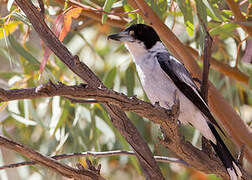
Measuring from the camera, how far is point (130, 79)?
2623mm

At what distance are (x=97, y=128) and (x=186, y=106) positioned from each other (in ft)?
2.44

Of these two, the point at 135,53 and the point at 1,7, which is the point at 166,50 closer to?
the point at 135,53

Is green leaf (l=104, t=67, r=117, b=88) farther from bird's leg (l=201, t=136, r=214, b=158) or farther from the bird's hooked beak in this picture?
bird's leg (l=201, t=136, r=214, b=158)

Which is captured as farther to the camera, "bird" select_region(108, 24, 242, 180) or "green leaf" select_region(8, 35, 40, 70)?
"green leaf" select_region(8, 35, 40, 70)

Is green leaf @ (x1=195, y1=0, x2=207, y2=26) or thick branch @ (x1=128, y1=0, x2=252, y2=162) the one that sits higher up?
green leaf @ (x1=195, y1=0, x2=207, y2=26)

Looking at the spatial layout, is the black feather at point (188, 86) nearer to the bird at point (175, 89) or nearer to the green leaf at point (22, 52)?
the bird at point (175, 89)

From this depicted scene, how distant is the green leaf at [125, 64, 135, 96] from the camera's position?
2.60 m

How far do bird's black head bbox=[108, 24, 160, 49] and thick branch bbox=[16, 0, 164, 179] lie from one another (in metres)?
0.64

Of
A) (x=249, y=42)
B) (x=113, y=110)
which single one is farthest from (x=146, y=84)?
(x=249, y=42)

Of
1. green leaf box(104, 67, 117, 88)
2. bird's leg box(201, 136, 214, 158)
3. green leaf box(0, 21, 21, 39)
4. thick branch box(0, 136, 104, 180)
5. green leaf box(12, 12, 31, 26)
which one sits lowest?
bird's leg box(201, 136, 214, 158)

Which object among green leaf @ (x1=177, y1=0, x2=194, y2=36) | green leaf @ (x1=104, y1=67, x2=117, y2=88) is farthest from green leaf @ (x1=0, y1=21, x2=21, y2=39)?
green leaf @ (x1=177, y1=0, x2=194, y2=36)

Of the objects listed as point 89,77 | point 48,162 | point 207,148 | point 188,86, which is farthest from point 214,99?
point 48,162

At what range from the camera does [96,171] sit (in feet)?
5.06

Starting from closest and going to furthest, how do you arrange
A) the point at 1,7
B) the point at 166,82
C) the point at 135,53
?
the point at 166,82 → the point at 135,53 → the point at 1,7
